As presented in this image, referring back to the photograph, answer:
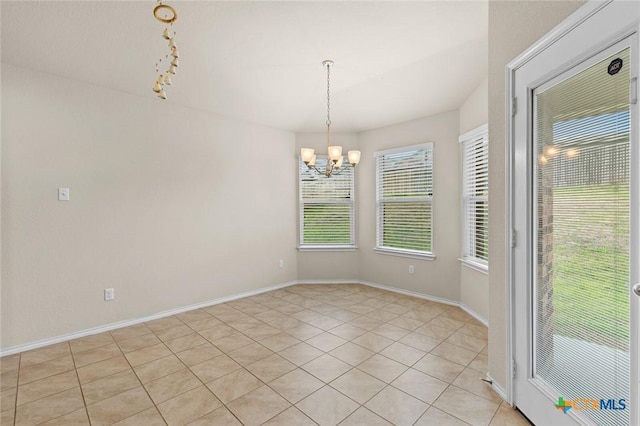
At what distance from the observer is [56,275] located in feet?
9.70

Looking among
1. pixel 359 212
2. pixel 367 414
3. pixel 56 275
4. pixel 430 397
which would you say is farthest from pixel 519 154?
pixel 56 275

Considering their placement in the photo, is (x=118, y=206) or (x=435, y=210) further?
(x=435, y=210)

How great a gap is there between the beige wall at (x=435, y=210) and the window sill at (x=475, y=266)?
0.63ft

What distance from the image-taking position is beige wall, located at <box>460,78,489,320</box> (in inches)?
130

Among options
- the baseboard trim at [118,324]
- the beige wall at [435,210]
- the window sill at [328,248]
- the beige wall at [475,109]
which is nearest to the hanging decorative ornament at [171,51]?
the baseboard trim at [118,324]

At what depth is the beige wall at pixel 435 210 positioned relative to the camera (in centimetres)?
397

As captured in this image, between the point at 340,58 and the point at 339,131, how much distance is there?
1931 millimetres

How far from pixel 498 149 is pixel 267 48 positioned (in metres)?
2.20

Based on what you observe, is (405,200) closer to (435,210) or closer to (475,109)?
(435,210)

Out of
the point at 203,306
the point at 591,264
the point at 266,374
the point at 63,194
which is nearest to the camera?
the point at 591,264

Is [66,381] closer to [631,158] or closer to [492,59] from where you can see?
[631,158]

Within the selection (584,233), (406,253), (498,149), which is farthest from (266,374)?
(406,253)

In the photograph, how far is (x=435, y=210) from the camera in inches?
165

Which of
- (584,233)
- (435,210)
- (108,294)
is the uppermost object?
(435,210)
